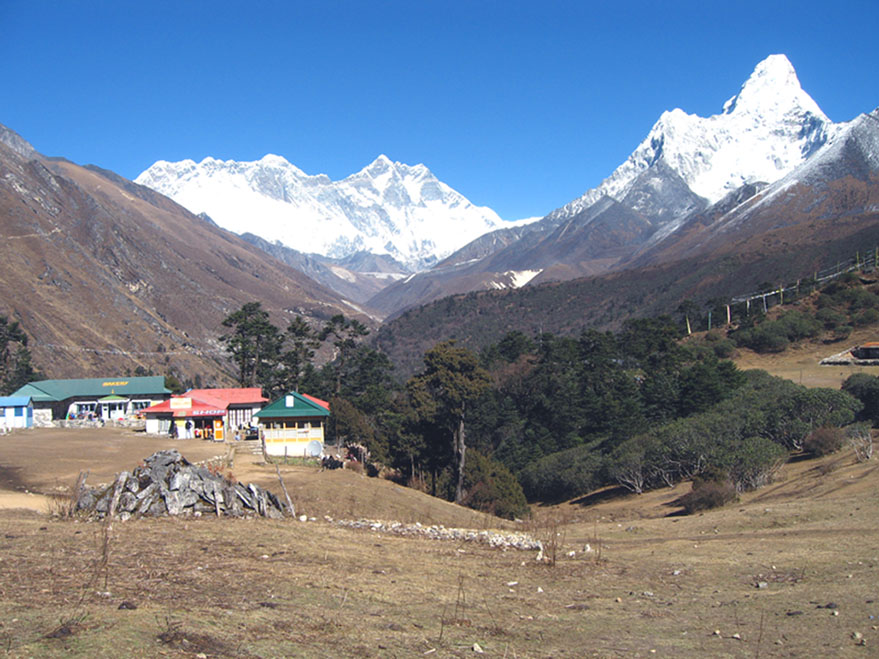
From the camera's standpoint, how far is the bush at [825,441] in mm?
29766

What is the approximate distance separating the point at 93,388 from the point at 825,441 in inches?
2372

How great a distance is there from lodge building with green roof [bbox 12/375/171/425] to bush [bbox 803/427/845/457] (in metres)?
52.1

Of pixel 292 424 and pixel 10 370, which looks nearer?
pixel 292 424

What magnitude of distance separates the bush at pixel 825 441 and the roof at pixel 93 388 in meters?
55.0

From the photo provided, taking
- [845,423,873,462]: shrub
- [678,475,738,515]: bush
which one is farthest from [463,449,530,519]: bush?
[845,423,873,462]: shrub

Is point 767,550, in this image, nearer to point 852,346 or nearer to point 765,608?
point 765,608

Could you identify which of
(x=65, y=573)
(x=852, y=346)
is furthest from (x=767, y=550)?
(x=852, y=346)

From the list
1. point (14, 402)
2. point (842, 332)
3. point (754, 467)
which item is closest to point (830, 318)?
point (842, 332)

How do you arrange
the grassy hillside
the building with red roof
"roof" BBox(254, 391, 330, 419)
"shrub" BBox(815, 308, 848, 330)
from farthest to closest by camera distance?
the grassy hillside < "shrub" BBox(815, 308, 848, 330) < the building with red roof < "roof" BBox(254, 391, 330, 419)

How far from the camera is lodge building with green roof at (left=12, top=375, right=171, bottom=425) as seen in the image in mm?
63516

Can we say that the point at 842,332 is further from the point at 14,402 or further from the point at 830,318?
the point at 14,402

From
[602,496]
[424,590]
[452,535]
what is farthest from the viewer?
[602,496]

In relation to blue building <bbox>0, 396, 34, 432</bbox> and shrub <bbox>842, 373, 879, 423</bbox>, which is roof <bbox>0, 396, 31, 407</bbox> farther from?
shrub <bbox>842, 373, 879, 423</bbox>

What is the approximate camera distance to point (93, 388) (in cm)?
6606
